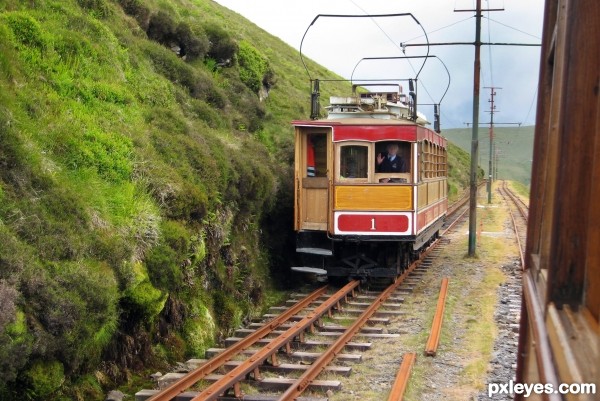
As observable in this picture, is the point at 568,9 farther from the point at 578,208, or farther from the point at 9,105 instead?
A: the point at 9,105

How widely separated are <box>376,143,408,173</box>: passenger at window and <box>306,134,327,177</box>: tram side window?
1205 millimetres

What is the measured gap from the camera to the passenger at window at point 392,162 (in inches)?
554

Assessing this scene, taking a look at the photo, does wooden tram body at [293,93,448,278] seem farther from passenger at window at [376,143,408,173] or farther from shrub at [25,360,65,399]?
shrub at [25,360,65,399]

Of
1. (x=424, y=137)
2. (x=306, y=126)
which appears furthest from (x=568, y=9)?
(x=424, y=137)

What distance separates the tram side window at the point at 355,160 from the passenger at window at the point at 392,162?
Result: 1.04 feet

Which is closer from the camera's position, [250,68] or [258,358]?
[258,358]

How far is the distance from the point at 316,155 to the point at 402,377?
24.4ft

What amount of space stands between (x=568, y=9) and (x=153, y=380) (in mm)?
6458

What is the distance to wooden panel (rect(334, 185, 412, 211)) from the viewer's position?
1363 cm

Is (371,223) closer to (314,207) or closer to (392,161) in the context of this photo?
(314,207)

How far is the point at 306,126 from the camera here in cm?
1398

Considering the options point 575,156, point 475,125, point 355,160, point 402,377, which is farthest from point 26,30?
point 475,125

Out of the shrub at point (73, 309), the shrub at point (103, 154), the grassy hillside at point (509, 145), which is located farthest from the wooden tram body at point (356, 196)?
the grassy hillside at point (509, 145)

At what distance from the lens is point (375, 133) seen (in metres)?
13.8
